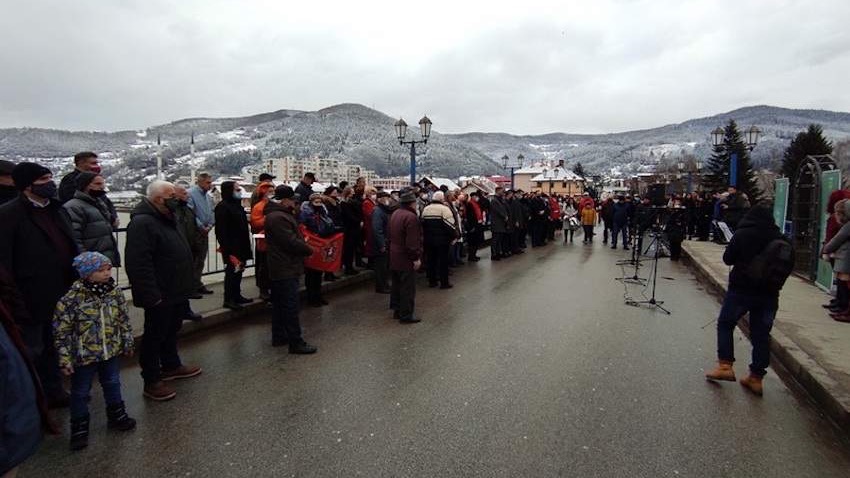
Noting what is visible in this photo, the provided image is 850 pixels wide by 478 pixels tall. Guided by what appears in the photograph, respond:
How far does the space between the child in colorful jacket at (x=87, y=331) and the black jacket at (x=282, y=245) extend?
207 centimetres

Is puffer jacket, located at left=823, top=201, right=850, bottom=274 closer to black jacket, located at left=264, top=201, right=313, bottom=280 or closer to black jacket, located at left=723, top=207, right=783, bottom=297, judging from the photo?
black jacket, located at left=723, top=207, right=783, bottom=297

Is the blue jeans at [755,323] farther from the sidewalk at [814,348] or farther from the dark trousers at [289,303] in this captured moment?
the dark trousers at [289,303]

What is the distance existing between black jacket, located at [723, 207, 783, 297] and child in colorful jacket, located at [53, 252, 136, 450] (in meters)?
5.47

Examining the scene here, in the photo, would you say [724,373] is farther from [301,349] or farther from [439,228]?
[439,228]

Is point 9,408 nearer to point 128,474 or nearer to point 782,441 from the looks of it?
point 128,474

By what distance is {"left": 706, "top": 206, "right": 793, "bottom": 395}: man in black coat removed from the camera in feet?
16.0

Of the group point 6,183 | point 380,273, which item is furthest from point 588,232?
point 6,183

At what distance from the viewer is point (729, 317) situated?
201 inches

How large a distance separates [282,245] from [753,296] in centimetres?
501

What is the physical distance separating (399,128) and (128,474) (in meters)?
17.6

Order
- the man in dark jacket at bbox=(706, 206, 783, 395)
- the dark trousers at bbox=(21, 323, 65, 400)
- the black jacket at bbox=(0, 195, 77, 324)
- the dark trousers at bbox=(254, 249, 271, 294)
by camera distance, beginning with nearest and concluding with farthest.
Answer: the black jacket at bbox=(0, 195, 77, 324) → the dark trousers at bbox=(21, 323, 65, 400) → the man in dark jacket at bbox=(706, 206, 783, 395) → the dark trousers at bbox=(254, 249, 271, 294)

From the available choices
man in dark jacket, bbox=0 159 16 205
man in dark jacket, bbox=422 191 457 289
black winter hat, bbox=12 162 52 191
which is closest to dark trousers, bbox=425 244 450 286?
man in dark jacket, bbox=422 191 457 289

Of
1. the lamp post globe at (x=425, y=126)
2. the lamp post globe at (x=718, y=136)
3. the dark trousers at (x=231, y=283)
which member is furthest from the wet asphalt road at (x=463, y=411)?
the lamp post globe at (x=718, y=136)

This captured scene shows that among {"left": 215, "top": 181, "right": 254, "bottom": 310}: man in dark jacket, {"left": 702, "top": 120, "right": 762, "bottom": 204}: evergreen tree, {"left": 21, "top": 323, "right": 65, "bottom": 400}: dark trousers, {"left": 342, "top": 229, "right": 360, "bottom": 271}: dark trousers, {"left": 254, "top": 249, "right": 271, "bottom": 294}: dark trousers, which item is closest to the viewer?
{"left": 21, "top": 323, "right": 65, "bottom": 400}: dark trousers
